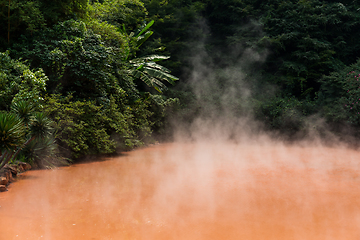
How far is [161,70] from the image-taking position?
43.8 ft

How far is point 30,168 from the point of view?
623 cm

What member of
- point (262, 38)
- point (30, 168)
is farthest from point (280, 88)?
point (30, 168)

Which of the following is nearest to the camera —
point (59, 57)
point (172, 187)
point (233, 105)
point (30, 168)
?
point (172, 187)

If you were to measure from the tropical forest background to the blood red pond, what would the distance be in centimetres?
96

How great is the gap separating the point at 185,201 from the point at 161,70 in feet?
31.8

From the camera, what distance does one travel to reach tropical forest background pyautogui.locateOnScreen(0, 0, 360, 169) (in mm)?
6816

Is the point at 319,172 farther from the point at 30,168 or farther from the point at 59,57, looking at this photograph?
the point at 59,57

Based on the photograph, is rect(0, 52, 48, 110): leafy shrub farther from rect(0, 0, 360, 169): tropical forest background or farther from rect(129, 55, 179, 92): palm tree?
rect(129, 55, 179, 92): palm tree

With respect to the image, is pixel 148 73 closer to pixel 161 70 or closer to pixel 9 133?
pixel 161 70

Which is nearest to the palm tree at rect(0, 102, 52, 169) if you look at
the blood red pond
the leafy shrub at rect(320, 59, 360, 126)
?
the blood red pond

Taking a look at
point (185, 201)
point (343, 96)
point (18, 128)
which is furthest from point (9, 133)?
point (343, 96)

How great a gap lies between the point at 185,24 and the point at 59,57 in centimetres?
1013

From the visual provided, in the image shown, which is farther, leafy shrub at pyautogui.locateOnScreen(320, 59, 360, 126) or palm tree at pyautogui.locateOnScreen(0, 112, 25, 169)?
leafy shrub at pyautogui.locateOnScreen(320, 59, 360, 126)

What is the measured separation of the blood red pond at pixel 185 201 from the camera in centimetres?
340
